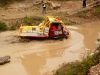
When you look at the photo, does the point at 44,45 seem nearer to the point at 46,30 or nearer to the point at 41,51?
the point at 41,51

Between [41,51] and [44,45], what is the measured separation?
0.91m

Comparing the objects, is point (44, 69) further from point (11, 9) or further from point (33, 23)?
point (11, 9)

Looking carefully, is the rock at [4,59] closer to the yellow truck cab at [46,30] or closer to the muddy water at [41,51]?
the muddy water at [41,51]

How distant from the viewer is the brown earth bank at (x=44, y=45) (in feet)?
41.7

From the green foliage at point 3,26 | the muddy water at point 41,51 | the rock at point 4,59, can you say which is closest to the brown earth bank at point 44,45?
the muddy water at point 41,51

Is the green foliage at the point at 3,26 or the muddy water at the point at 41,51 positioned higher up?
the green foliage at the point at 3,26

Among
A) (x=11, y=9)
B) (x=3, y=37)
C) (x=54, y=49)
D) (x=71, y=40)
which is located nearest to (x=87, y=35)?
(x=71, y=40)

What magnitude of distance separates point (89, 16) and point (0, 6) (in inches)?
348

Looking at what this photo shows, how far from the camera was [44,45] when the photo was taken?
610 inches

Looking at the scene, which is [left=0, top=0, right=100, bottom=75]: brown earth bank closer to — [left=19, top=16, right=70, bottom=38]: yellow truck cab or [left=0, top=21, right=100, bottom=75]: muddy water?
[left=0, top=21, right=100, bottom=75]: muddy water

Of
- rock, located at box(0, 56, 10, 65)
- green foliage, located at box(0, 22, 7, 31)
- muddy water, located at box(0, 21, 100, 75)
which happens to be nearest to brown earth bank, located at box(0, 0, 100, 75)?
muddy water, located at box(0, 21, 100, 75)

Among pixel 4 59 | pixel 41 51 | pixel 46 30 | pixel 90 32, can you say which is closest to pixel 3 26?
pixel 46 30

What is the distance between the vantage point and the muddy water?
1243 cm

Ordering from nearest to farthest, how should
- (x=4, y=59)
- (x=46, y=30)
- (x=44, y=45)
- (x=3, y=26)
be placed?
(x=4, y=59), (x=44, y=45), (x=46, y=30), (x=3, y=26)
